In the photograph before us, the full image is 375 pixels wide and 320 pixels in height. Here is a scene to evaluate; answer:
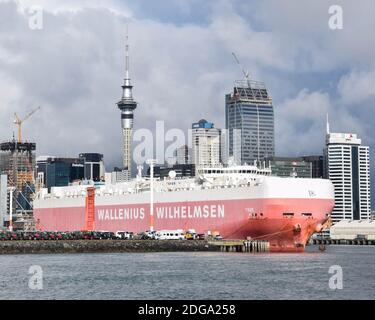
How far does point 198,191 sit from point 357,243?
8366 centimetres

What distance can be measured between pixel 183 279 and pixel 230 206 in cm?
4310

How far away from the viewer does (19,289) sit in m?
47.4

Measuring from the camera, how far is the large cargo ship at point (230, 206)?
9194 centimetres

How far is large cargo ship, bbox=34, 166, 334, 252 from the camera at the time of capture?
302ft

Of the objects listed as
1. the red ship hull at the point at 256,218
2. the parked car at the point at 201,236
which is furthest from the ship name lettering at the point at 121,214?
the parked car at the point at 201,236

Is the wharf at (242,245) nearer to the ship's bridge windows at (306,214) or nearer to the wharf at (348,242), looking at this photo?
the ship's bridge windows at (306,214)

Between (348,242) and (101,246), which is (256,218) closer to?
(101,246)

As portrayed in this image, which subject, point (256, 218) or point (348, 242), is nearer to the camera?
point (256, 218)

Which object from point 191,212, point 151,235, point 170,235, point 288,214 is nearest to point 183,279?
point 288,214

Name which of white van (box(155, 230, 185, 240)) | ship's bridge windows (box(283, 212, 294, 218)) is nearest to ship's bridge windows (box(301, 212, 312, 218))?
ship's bridge windows (box(283, 212, 294, 218))

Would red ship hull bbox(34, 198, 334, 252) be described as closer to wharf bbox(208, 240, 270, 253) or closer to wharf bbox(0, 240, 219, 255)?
wharf bbox(208, 240, 270, 253)

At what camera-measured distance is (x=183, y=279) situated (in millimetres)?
52781
